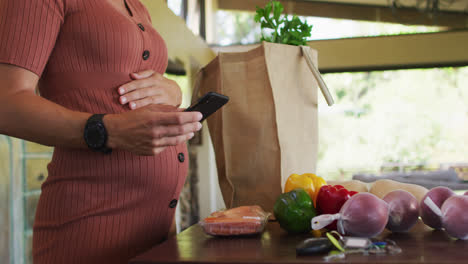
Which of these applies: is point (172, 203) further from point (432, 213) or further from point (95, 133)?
point (432, 213)

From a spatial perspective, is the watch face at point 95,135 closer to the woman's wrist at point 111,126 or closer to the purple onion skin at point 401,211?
the woman's wrist at point 111,126

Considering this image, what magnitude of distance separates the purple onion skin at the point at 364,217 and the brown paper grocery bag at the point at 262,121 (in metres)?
0.49

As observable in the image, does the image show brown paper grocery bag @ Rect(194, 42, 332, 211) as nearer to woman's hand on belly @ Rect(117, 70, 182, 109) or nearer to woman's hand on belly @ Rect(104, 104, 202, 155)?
woman's hand on belly @ Rect(117, 70, 182, 109)

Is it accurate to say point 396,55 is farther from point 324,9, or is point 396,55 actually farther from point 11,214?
point 11,214

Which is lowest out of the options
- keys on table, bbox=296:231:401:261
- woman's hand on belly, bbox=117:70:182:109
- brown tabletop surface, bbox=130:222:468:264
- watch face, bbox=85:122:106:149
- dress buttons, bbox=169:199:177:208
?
brown tabletop surface, bbox=130:222:468:264

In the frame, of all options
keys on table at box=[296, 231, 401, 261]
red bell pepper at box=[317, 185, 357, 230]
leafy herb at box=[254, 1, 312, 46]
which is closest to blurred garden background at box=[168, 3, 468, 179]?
leafy herb at box=[254, 1, 312, 46]

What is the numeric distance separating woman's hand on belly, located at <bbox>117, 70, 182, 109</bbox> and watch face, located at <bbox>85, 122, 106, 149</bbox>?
0.37 feet

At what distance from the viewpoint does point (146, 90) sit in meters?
0.70

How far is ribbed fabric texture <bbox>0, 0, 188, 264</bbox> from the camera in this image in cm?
60

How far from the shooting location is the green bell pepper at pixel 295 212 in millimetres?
668

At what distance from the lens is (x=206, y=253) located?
52 centimetres

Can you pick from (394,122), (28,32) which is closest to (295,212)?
(28,32)

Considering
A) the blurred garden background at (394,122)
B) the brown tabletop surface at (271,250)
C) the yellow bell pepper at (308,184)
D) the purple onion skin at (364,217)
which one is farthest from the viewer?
the blurred garden background at (394,122)

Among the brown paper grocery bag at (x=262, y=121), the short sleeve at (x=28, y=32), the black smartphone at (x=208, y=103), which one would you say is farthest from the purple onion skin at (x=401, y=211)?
the short sleeve at (x=28, y=32)
